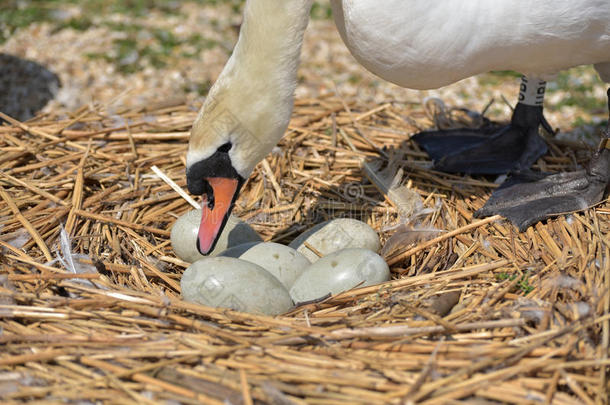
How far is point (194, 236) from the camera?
2799mm

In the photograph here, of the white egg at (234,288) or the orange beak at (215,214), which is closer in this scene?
the white egg at (234,288)

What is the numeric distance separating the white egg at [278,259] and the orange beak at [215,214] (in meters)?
0.15

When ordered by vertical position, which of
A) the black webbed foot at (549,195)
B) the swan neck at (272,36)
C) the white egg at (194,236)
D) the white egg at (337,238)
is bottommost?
the white egg at (194,236)

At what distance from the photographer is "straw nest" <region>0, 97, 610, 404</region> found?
190 cm

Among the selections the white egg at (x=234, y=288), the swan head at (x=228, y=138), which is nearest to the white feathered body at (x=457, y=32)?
the swan head at (x=228, y=138)

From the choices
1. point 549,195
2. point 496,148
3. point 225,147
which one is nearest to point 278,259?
point 225,147

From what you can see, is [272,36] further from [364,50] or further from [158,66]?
[158,66]

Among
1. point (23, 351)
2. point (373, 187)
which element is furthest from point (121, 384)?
point (373, 187)

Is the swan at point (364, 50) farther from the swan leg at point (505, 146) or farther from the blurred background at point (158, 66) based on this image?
the blurred background at point (158, 66)

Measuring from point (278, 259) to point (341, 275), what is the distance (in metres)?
0.29

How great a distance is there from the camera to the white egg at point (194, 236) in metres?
2.81

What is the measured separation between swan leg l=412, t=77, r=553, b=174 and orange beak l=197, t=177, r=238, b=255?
1.28 meters

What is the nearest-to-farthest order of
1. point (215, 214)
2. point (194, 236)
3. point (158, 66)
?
point (215, 214), point (194, 236), point (158, 66)

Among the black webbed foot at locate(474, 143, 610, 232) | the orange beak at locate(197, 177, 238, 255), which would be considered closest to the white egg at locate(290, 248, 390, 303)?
the orange beak at locate(197, 177, 238, 255)
